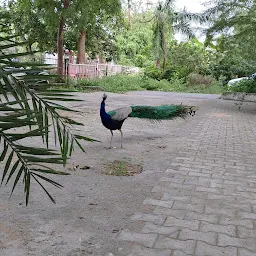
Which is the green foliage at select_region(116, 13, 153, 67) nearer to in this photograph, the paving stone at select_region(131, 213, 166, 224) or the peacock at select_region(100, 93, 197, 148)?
the peacock at select_region(100, 93, 197, 148)

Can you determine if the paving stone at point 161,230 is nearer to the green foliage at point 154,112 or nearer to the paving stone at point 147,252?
the paving stone at point 147,252

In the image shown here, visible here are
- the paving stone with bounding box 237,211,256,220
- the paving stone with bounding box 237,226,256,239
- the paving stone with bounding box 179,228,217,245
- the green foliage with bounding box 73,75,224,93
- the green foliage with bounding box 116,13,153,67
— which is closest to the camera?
the paving stone with bounding box 179,228,217,245

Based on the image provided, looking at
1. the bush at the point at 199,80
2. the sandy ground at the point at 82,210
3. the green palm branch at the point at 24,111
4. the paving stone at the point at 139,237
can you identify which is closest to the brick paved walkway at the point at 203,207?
the paving stone at the point at 139,237

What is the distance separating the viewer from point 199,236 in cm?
275

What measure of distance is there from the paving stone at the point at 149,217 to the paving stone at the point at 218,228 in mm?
346

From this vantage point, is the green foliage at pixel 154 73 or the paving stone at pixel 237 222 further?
the green foliage at pixel 154 73

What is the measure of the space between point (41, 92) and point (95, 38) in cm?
2533

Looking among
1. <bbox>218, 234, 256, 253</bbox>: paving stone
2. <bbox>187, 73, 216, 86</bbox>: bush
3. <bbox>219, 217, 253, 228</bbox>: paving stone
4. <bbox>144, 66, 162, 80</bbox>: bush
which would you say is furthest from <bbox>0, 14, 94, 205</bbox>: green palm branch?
<bbox>144, 66, 162, 80</bbox>: bush

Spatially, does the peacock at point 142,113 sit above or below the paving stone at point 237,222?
above

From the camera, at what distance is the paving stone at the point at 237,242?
8.64 ft

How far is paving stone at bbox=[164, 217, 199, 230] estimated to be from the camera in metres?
2.94

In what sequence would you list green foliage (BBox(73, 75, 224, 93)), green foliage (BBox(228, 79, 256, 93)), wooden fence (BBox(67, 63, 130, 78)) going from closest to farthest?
1. green foliage (BBox(228, 79, 256, 93))
2. green foliage (BBox(73, 75, 224, 93))
3. wooden fence (BBox(67, 63, 130, 78))

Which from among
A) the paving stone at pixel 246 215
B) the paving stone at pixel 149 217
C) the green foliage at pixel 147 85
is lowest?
the paving stone at pixel 246 215

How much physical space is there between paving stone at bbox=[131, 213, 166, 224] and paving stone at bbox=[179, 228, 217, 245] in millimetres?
255
